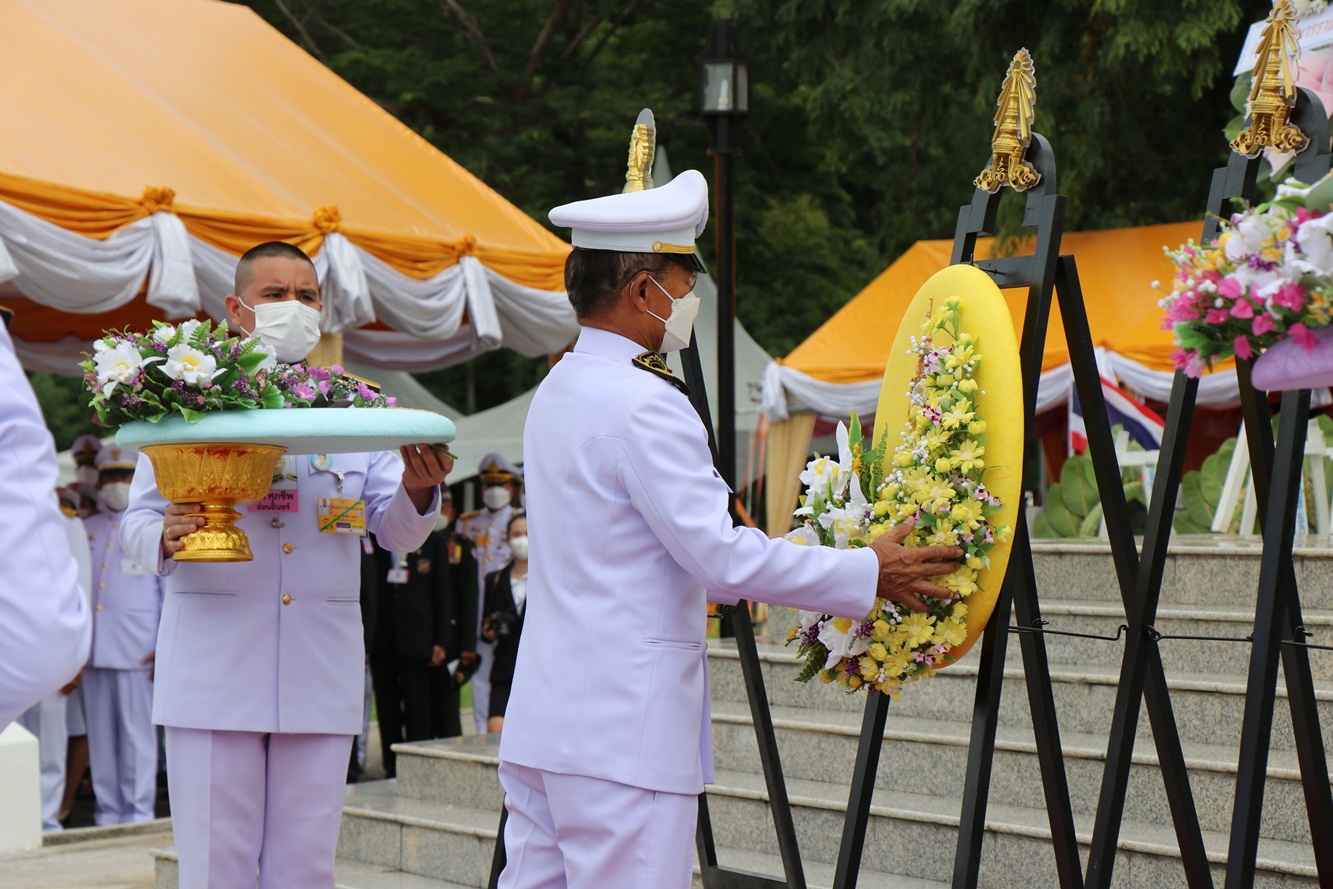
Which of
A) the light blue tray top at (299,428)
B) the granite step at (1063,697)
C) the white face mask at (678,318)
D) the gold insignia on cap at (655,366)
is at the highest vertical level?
the white face mask at (678,318)

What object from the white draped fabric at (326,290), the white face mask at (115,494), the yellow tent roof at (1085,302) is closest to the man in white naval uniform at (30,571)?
the white draped fabric at (326,290)

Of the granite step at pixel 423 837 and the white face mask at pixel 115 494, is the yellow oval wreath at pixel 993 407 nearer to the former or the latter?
the granite step at pixel 423 837

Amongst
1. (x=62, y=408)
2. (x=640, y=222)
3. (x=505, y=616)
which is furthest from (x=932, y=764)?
(x=62, y=408)

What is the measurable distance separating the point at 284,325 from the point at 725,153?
519cm

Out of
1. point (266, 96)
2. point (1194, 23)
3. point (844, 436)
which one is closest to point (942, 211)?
point (1194, 23)

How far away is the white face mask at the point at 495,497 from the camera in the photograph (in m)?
11.2

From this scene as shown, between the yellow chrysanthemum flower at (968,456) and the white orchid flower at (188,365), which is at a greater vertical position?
the white orchid flower at (188,365)

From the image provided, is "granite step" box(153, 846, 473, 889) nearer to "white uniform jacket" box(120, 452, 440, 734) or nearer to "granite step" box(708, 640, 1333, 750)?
"granite step" box(708, 640, 1333, 750)

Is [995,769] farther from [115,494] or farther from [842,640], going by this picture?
[115,494]

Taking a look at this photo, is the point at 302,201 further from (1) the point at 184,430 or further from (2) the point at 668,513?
(2) the point at 668,513

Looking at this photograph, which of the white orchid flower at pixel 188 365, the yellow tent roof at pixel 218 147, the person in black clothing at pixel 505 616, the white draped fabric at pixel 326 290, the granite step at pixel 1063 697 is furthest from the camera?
the person in black clothing at pixel 505 616

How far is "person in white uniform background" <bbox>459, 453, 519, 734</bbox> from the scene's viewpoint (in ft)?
34.5

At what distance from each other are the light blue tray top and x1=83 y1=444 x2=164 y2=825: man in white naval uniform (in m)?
4.99

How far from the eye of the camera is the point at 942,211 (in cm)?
1541
